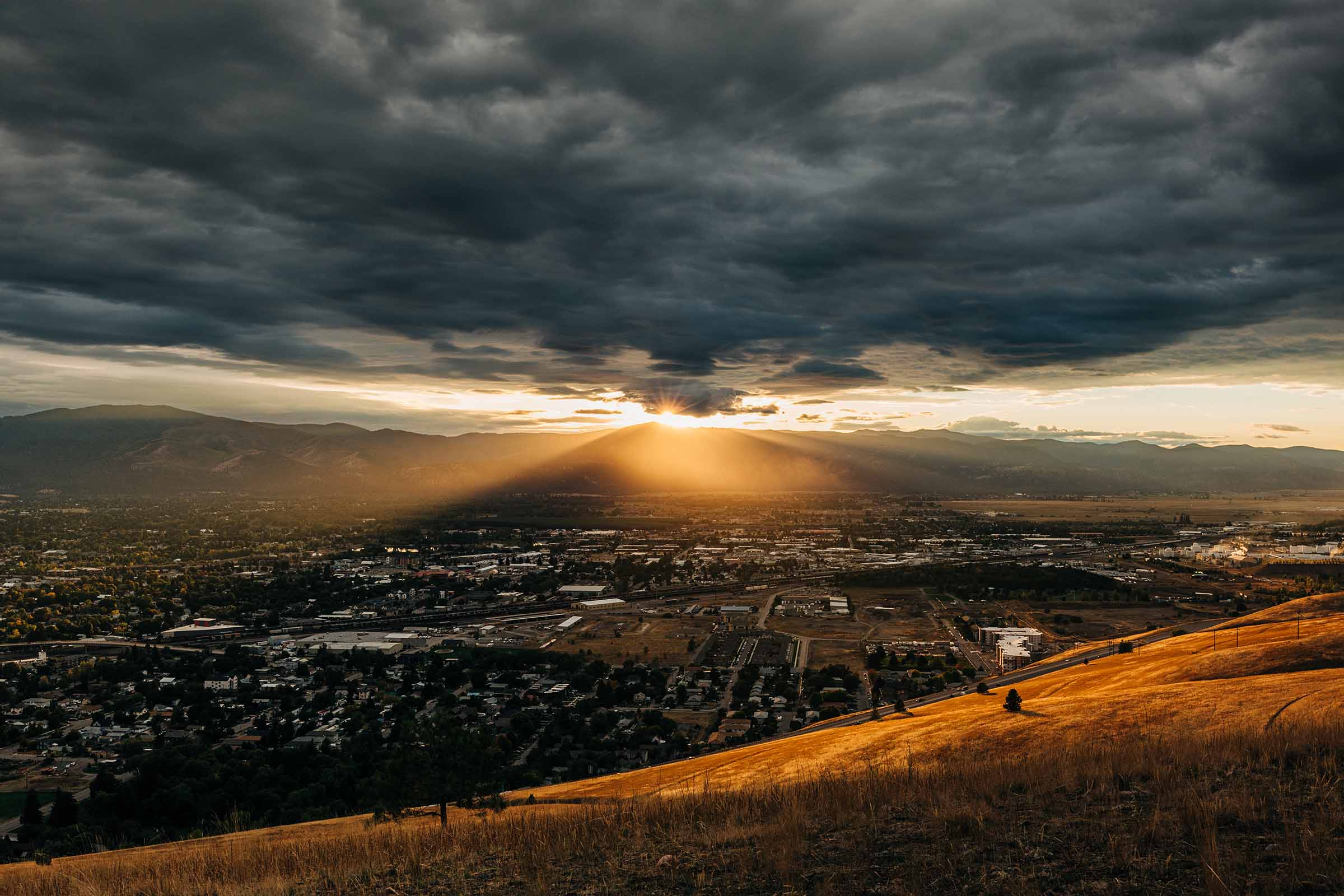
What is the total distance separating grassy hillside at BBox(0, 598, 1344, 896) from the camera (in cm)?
736

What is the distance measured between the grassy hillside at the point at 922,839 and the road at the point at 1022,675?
2958 cm

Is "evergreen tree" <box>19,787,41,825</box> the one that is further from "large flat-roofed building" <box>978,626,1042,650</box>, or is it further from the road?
"large flat-roofed building" <box>978,626,1042,650</box>

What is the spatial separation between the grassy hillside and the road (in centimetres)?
2958

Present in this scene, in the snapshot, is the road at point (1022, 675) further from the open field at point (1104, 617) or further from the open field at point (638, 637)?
the open field at point (638, 637)

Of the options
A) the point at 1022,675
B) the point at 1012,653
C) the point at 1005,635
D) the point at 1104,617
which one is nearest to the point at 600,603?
the point at 1005,635

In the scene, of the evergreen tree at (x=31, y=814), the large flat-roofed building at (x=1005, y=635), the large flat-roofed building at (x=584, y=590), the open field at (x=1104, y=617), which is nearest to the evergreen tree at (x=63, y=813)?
the evergreen tree at (x=31, y=814)

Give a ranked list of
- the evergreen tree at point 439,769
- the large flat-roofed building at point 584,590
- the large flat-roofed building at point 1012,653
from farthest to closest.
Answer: the large flat-roofed building at point 584,590 → the large flat-roofed building at point 1012,653 → the evergreen tree at point 439,769

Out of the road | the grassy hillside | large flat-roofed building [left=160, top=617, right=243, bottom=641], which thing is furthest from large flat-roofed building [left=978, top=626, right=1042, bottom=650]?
large flat-roofed building [left=160, top=617, right=243, bottom=641]

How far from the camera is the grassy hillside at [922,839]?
7359 mm

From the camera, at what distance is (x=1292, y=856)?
7000 mm

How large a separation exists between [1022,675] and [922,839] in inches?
2011

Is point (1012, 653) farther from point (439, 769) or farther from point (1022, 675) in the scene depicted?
point (439, 769)

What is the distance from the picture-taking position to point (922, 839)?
28.6ft

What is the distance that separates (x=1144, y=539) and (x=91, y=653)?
194556 millimetres
